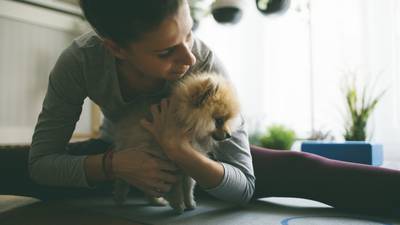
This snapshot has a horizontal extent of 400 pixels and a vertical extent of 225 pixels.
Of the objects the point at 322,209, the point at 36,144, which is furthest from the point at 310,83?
the point at 36,144

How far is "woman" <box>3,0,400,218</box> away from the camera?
1.09 metres

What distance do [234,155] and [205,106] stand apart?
214mm

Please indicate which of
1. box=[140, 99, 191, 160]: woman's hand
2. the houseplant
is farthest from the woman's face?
the houseplant

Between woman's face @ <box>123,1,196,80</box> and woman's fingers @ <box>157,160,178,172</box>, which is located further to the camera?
woman's fingers @ <box>157,160,178,172</box>

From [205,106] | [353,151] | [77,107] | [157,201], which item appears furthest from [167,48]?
[353,151]

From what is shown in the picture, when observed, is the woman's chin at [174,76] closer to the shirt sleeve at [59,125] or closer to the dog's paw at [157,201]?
the shirt sleeve at [59,125]

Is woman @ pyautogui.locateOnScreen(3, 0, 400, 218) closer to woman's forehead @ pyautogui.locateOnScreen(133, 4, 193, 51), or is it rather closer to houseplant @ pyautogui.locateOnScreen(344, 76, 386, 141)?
woman's forehead @ pyautogui.locateOnScreen(133, 4, 193, 51)

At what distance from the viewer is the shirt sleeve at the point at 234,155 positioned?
126 cm

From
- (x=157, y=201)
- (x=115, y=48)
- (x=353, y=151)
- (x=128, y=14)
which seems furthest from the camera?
(x=353, y=151)

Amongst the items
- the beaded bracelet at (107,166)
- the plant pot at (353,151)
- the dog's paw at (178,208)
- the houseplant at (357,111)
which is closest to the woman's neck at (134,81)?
the beaded bracelet at (107,166)

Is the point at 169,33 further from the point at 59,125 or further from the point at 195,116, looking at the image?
the point at 59,125

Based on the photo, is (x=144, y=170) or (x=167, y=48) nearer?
(x=167, y=48)

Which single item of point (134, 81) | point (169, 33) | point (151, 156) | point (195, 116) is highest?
point (169, 33)

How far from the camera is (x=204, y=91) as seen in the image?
1.18m
